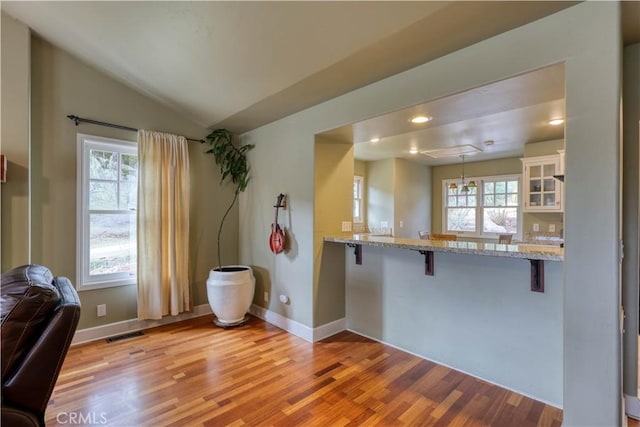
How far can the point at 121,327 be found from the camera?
334 cm

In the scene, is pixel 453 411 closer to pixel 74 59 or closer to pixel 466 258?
pixel 466 258

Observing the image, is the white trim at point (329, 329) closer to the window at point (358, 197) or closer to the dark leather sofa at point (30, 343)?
the dark leather sofa at point (30, 343)

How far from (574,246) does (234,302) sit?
302cm

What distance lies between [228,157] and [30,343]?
3032 mm

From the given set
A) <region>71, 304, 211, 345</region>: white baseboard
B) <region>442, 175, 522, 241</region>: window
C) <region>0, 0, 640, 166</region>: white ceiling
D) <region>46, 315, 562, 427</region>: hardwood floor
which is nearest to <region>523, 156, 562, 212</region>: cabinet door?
<region>442, 175, 522, 241</region>: window

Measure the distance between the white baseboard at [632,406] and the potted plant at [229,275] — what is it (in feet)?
10.5

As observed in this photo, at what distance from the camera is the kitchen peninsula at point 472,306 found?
2.11m

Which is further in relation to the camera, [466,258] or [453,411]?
[466,258]

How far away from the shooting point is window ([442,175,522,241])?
228 inches

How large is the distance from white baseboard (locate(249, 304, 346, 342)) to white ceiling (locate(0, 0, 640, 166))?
77.9 inches

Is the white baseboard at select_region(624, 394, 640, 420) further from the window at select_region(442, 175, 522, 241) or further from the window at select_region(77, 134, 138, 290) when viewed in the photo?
the window at select_region(77, 134, 138, 290)

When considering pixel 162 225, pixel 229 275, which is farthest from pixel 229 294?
pixel 162 225

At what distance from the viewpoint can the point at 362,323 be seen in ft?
10.9

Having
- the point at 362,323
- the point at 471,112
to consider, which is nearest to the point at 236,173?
the point at 362,323
